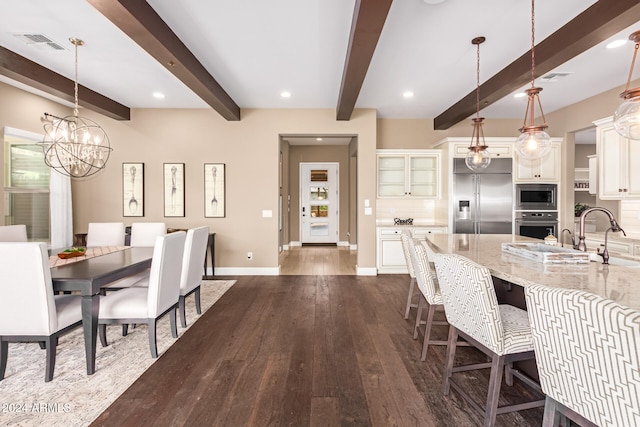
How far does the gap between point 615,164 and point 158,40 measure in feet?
17.4

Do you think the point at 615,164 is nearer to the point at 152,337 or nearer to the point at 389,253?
the point at 389,253

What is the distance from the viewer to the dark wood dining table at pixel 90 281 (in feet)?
7.31

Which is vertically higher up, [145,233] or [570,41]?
[570,41]

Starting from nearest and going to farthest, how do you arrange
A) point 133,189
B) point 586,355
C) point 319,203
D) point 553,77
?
point 586,355
point 553,77
point 133,189
point 319,203

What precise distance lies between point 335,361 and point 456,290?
1.23m

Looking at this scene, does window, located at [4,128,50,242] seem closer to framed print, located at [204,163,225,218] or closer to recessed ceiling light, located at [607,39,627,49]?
framed print, located at [204,163,225,218]

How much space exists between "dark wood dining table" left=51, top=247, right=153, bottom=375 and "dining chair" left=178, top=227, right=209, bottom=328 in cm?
43

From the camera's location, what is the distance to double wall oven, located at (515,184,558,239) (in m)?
5.12

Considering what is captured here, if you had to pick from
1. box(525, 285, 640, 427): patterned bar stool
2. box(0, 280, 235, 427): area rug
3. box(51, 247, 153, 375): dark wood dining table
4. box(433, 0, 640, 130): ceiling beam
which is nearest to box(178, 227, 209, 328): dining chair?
box(0, 280, 235, 427): area rug

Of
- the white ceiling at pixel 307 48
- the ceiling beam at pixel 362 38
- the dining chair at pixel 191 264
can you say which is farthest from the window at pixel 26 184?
the ceiling beam at pixel 362 38

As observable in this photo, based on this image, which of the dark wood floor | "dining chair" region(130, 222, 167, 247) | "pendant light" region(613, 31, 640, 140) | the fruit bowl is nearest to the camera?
the dark wood floor

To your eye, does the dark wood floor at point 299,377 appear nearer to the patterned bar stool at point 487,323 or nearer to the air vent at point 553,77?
the patterned bar stool at point 487,323

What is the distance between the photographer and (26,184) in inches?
176

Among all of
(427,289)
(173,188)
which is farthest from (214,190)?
(427,289)
